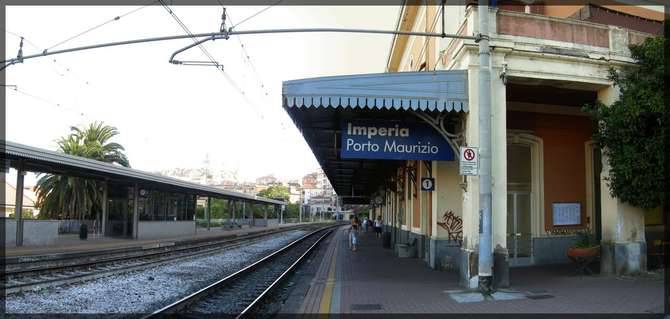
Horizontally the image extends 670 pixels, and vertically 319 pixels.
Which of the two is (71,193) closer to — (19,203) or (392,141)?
(19,203)

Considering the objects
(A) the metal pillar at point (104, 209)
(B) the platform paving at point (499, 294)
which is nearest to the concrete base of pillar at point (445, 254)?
(B) the platform paving at point (499, 294)

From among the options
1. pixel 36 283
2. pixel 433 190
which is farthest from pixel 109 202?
pixel 433 190

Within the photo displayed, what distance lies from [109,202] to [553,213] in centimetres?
2923

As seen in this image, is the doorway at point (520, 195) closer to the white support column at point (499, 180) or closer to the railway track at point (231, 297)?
the white support column at point (499, 180)

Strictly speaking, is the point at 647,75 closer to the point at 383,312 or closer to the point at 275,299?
the point at 383,312

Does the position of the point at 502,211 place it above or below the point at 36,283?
above

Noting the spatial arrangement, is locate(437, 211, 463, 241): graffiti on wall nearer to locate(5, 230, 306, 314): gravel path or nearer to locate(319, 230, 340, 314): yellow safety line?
locate(319, 230, 340, 314): yellow safety line

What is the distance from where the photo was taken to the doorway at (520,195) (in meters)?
14.2

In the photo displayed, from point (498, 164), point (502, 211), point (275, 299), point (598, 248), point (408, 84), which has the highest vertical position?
point (408, 84)

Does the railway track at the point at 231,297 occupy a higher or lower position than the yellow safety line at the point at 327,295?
lower

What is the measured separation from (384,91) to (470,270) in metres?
3.77

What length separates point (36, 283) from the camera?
1205cm

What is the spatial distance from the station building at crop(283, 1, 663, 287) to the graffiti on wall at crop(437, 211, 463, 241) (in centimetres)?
3

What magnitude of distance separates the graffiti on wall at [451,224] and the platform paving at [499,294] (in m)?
1.25
